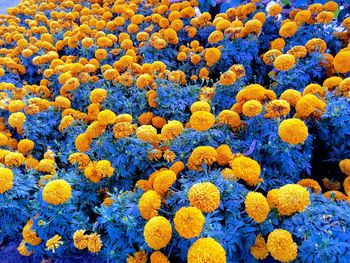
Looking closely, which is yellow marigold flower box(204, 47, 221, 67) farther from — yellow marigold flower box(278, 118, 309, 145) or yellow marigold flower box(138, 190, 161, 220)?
yellow marigold flower box(138, 190, 161, 220)

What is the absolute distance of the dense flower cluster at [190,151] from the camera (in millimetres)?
1860

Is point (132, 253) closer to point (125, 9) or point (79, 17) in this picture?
point (125, 9)

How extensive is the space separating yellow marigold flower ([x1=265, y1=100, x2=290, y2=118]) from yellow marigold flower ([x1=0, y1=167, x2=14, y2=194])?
199cm

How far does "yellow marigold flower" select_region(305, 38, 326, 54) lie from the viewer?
10.3ft

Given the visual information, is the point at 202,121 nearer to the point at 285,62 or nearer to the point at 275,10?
the point at 285,62

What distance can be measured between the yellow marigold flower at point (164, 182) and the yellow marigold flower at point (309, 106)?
3.39 ft

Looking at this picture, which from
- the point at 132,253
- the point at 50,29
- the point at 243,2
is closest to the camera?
the point at 132,253

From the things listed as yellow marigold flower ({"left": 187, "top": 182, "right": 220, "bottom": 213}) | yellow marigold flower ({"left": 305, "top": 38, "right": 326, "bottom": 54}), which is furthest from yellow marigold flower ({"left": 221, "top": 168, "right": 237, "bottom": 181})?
yellow marigold flower ({"left": 305, "top": 38, "right": 326, "bottom": 54})

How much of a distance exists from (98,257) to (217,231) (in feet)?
3.84

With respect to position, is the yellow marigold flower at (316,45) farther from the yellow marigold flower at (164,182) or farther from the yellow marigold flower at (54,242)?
the yellow marigold flower at (54,242)

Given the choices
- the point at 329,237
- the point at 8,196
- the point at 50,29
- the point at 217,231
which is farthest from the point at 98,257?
the point at 50,29

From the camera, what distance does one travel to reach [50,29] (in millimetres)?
5605

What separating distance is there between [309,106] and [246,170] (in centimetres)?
72

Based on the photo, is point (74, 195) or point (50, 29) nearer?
point (74, 195)
